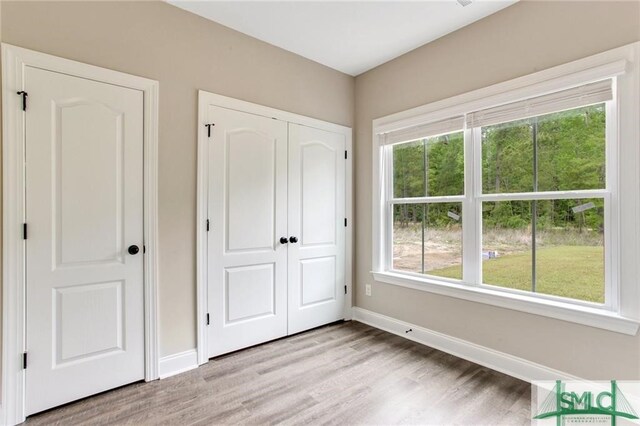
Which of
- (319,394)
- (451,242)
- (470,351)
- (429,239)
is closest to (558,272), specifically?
(451,242)

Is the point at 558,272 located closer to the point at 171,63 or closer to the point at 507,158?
the point at 507,158

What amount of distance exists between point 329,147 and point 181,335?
2249 millimetres

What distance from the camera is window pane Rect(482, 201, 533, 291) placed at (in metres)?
2.40

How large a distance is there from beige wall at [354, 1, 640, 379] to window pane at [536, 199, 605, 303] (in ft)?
0.84

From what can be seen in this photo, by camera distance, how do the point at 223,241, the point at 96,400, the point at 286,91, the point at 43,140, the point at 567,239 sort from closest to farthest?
1. the point at 43,140
2. the point at 96,400
3. the point at 567,239
4. the point at 223,241
5. the point at 286,91

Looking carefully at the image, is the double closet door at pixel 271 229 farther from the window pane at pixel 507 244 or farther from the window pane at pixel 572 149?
the window pane at pixel 572 149

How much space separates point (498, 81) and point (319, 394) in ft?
8.78

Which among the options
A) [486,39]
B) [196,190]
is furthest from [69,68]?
[486,39]

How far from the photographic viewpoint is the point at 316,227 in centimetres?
329

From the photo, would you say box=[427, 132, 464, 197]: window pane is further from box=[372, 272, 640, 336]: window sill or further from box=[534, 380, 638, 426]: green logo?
box=[534, 380, 638, 426]: green logo

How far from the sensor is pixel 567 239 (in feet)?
7.19

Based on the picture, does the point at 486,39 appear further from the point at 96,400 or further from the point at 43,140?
the point at 96,400

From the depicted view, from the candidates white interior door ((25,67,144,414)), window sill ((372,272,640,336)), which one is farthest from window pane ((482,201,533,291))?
white interior door ((25,67,144,414))

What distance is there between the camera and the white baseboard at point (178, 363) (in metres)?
2.31
